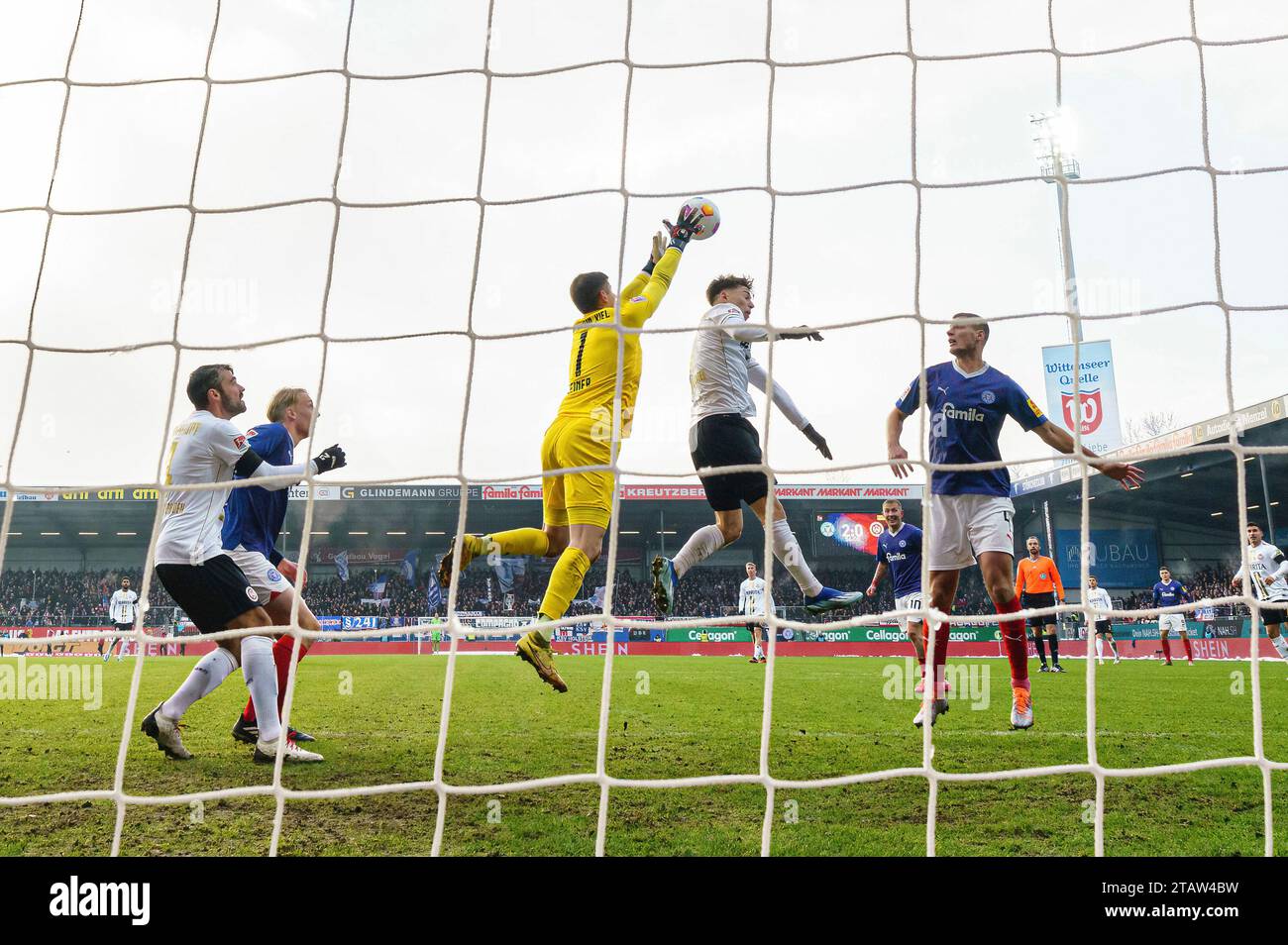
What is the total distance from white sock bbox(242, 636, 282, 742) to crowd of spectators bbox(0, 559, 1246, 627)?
64.1 feet

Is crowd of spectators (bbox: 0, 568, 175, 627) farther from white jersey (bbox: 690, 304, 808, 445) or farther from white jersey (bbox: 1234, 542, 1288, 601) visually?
white jersey (bbox: 690, 304, 808, 445)

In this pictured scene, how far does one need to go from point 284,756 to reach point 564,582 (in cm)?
159

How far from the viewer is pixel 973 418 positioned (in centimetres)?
457

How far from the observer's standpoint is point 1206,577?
25641 mm

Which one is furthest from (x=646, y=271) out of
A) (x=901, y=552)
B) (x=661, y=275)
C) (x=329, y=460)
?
(x=901, y=552)

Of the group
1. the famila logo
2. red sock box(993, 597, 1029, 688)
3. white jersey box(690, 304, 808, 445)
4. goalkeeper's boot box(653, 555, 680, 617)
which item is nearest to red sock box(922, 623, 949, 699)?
red sock box(993, 597, 1029, 688)

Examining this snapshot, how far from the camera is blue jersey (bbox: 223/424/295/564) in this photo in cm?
443

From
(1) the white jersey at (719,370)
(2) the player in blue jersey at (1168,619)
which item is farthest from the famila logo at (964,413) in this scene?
(2) the player in blue jersey at (1168,619)

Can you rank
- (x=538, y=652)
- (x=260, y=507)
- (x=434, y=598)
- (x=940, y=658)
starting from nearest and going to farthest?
(x=538, y=652), (x=260, y=507), (x=940, y=658), (x=434, y=598)

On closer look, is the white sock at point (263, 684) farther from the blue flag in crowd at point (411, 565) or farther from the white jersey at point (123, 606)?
the blue flag in crowd at point (411, 565)

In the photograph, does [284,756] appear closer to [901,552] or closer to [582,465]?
[582,465]

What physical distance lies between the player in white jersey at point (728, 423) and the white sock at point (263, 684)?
173 centimetres

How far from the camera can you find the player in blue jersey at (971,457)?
4520mm
